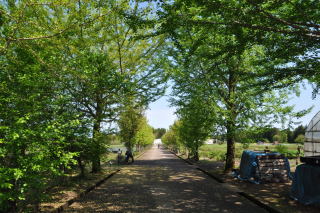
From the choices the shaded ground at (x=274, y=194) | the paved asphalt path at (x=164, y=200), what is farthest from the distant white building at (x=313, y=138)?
the paved asphalt path at (x=164, y=200)

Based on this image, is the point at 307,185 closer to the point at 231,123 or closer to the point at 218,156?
the point at 231,123

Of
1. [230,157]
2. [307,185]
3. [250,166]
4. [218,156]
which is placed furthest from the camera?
[218,156]

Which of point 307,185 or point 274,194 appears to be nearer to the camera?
point 307,185

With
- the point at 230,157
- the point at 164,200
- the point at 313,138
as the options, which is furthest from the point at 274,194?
the point at 313,138

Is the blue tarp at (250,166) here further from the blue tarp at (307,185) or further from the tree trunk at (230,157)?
the blue tarp at (307,185)

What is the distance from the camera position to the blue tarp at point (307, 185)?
682 centimetres

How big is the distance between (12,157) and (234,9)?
19.8 feet

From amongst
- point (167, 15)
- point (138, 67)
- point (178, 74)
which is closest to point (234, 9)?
point (167, 15)

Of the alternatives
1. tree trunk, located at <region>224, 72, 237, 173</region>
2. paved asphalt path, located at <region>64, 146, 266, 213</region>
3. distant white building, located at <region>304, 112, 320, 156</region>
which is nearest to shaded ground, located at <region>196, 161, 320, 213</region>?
paved asphalt path, located at <region>64, 146, 266, 213</region>

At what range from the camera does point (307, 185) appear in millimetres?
7082

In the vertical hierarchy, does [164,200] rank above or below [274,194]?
below

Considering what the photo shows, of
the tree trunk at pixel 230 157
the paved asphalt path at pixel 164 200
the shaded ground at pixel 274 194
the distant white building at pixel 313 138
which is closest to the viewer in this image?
the shaded ground at pixel 274 194

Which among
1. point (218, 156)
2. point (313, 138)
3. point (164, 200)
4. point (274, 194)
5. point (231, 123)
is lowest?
point (218, 156)

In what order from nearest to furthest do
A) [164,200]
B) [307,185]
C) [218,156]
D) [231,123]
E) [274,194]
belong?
[307,185] → [164,200] → [274,194] → [231,123] → [218,156]
